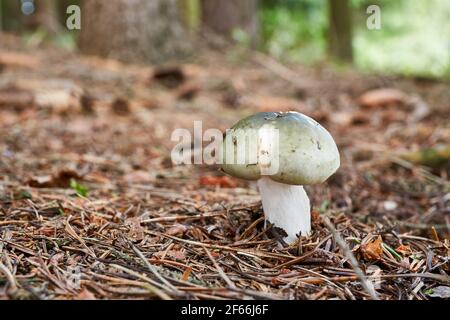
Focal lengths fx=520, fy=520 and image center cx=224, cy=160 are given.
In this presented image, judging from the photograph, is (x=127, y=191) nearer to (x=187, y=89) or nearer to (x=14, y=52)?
(x=187, y=89)

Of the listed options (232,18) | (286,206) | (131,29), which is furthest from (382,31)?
(286,206)

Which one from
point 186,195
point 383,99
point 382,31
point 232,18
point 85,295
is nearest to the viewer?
point 85,295

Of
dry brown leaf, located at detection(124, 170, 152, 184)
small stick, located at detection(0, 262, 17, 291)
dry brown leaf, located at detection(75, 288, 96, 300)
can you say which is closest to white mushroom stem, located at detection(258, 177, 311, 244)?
dry brown leaf, located at detection(75, 288, 96, 300)

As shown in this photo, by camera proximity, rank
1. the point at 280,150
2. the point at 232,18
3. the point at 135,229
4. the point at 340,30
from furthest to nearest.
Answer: the point at 340,30 < the point at 232,18 < the point at 135,229 < the point at 280,150

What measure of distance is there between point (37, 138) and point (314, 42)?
11.2m

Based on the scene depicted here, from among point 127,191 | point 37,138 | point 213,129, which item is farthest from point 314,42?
point 127,191

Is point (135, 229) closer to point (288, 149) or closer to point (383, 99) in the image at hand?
point (288, 149)

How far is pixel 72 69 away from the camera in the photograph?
6227mm

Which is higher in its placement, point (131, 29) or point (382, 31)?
point (382, 31)

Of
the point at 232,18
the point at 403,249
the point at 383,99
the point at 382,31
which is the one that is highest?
the point at 382,31

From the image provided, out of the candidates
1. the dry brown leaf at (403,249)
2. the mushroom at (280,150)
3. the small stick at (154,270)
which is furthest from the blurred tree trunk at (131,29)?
the dry brown leaf at (403,249)

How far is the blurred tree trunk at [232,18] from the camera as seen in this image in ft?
28.5

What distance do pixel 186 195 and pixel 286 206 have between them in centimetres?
90

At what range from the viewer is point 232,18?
870 centimetres
